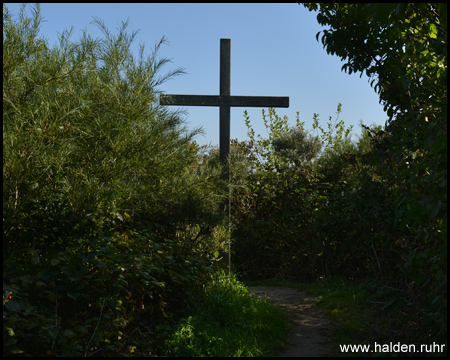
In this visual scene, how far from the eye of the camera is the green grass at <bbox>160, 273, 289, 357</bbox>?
3995 mm

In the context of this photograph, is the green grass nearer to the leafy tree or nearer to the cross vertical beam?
the leafy tree

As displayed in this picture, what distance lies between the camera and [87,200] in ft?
14.3

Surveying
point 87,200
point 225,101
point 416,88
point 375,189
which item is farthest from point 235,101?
point 416,88

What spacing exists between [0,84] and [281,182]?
5.73 m

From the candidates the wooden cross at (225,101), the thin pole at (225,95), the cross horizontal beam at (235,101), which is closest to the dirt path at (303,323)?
the thin pole at (225,95)

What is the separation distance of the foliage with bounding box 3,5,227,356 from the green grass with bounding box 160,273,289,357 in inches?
8.8

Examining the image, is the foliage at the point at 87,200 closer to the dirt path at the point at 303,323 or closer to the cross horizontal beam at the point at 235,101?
the dirt path at the point at 303,323

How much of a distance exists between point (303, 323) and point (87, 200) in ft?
9.12

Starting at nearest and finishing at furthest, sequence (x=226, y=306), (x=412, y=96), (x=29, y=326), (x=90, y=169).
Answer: (x=29, y=326) → (x=412, y=96) → (x=90, y=169) → (x=226, y=306)

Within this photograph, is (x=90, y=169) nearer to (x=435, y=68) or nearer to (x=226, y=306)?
(x=226, y=306)

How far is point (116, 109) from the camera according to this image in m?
4.78

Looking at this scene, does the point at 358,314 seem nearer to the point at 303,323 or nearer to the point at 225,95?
the point at 303,323

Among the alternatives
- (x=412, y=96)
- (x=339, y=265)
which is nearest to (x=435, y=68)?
(x=412, y=96)

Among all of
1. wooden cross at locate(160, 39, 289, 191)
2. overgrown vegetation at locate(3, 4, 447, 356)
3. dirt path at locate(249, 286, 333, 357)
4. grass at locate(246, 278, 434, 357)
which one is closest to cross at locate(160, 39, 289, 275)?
wooden cross at locate(160, 39, 289, 191)
